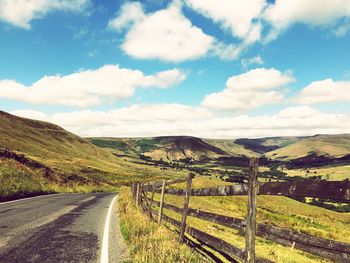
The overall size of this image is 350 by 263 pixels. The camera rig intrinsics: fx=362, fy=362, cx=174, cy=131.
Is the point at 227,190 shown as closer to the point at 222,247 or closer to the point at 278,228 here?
the point at 222,247

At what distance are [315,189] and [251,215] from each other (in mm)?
1794

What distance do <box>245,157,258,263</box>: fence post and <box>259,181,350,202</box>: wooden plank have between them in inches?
10.5

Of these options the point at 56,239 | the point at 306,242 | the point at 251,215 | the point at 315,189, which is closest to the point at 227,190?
the point at 251,215

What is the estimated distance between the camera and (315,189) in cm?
487

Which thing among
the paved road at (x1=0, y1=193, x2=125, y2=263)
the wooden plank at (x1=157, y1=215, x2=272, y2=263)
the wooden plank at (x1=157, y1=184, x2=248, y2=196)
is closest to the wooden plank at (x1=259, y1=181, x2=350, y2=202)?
the wooden plank at (x1=157, y1=184, x2=248, y2=196)

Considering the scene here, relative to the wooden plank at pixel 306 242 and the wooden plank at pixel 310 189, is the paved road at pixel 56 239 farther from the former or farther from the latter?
the wooden plank at pixel 310 189

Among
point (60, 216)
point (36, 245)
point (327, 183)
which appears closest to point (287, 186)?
point (327, 183)

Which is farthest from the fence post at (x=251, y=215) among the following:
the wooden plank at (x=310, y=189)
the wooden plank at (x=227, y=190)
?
the wooden plank at (x=227, y=190)

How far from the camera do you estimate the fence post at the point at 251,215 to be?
632 centimetres

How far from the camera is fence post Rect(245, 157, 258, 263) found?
20.7 feet

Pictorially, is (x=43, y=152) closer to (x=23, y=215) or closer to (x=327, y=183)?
(x=23, y=215)

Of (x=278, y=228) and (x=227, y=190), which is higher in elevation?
(x=227, y=190)

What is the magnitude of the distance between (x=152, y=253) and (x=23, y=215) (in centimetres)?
1061

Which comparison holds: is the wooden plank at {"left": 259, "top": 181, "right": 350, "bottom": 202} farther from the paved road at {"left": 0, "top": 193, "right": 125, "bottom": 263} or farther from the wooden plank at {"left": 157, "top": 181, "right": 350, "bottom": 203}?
the paved road at {"left": 0, "top": 193, "right": 125, "bottom": 263}
